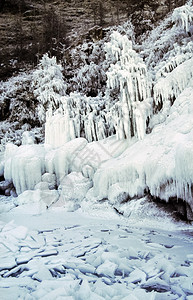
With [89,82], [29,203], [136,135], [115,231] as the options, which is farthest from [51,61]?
[115,231]

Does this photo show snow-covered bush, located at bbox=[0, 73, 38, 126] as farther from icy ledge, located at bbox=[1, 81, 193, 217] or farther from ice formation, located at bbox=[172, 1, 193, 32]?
ice formation, located at bbox=[172, 1, 193, 32]

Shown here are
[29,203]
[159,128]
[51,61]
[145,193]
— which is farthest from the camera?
[51,61]

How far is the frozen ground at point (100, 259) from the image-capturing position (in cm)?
224

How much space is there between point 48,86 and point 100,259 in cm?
1183

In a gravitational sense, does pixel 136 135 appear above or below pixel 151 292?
above

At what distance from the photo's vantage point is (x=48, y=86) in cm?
1306

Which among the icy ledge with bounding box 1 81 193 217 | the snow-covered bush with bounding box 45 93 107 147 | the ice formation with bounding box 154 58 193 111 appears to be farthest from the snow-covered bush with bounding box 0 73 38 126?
the ice formation with bounding box 154 58 193 111

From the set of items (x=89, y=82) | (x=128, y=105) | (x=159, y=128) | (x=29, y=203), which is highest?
(x=89, y=82)

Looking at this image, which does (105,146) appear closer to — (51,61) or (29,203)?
(29,203)

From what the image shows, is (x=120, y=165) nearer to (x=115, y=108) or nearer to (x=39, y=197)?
(x=115, y=108)

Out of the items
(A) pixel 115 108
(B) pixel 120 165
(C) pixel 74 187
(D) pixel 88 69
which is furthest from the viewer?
(D) pixel 88 69

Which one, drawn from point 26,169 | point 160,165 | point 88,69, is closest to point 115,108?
point 160,165

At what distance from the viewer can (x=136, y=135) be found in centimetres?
793

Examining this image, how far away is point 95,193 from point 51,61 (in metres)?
10.6
